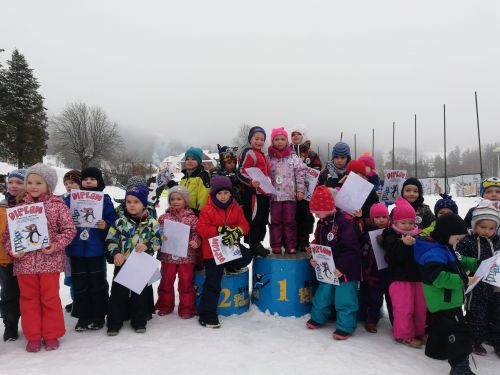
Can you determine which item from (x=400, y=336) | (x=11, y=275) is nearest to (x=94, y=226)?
(x=11, y=275)

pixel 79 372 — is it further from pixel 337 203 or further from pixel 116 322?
pixel 337 203

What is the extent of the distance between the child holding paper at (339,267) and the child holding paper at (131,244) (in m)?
2.27

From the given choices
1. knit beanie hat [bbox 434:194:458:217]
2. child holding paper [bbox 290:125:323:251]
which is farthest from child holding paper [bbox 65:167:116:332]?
knit beanie hat [bbox 434:194:458:217]

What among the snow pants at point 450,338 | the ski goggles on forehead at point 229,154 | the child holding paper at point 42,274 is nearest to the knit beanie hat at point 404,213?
the snow pants at point 450,338

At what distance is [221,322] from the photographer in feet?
16.7

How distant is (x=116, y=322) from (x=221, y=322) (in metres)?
Answer: 1.42

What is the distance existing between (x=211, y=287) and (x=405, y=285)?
Answer: 2602 millimetres

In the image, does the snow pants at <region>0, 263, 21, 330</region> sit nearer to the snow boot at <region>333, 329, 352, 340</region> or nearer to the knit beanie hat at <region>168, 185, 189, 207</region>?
the knit beanie hat at <region>168, 185, 189, 207</region>

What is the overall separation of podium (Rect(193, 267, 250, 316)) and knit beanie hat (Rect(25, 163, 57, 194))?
7.72ft

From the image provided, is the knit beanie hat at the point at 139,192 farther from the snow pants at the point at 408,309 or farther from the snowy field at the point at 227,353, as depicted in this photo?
the snow pants at the point at 408,309

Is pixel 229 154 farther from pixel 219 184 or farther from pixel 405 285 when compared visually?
pixel 405 285

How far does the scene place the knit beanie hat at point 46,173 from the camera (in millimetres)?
4383

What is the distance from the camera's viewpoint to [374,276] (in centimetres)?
495

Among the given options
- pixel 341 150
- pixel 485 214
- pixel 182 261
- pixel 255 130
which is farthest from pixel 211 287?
pixel 485 214
